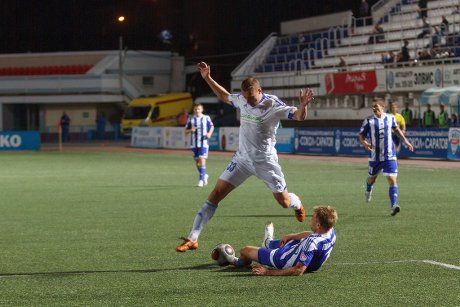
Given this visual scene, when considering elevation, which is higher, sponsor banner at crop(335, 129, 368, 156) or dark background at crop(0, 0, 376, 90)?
dark background at crop(0, 0, 376, 90)

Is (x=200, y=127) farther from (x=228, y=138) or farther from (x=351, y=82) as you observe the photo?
(x=351, y=82)

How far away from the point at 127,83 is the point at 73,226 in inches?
2071

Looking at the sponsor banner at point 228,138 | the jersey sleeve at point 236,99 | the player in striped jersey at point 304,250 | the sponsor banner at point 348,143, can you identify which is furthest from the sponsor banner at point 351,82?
the player in striped jersey at point 304,250

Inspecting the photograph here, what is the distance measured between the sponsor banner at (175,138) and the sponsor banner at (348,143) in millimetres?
10842

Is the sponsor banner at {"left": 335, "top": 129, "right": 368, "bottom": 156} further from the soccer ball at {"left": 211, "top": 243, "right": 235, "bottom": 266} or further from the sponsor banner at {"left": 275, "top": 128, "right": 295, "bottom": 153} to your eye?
the soccer ball at {"left": 211, "top": 243, "right": 235, "bottom": 266}

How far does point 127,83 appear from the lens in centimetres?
6619

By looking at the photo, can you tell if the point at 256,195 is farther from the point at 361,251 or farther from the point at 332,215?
the point at 332,215

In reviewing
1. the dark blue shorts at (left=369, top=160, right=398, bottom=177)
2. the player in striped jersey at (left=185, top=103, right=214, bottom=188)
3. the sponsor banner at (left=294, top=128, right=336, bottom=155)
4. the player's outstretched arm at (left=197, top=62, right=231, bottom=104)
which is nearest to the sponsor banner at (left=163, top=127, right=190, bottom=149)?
the sponsor banner at (left=294, top=128, right=336, bottom=155)

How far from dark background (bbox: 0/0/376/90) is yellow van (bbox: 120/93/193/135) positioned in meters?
→ 5.54

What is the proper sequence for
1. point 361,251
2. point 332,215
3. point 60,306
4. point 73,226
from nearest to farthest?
point 60,306
point 332,215
point 361,251
point 73,226

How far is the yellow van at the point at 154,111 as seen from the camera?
197 ft

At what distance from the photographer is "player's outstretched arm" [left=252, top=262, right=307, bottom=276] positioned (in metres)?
9.20

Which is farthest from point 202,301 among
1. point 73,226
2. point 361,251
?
point 73,226

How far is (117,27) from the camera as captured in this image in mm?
72438
